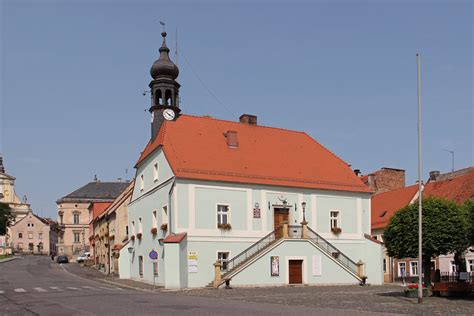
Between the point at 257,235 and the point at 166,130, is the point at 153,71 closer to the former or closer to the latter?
the point at 166,130

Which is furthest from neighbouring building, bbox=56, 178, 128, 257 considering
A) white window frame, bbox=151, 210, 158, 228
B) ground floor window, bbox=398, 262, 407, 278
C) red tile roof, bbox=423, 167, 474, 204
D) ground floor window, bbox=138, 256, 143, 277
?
white window frame, bbox=151, 210, 158, 228

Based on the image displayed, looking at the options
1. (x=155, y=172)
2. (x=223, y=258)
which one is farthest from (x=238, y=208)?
(x=155, y=172)

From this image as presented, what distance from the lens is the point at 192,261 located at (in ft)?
111

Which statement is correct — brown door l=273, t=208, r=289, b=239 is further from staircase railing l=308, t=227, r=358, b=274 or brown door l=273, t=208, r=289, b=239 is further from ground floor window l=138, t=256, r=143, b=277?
ground floor window l=138, t=256, r=143, b=277

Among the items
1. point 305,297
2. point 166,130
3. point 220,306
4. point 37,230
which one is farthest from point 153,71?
point 37,230

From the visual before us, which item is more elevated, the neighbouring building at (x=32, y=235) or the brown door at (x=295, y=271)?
the brown door at (x=295, y=271)

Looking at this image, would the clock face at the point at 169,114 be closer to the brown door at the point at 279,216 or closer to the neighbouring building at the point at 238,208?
the neighbouring building at the point at 238,208

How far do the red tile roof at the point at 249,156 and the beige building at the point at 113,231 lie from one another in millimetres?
8396

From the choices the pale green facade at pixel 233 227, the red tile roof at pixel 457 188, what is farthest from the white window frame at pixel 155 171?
the red tile roof at pixel 457 188

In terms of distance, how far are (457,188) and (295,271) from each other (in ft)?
72.7

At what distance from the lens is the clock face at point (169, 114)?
40.1 meters

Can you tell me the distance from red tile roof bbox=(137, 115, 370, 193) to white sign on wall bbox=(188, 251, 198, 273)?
4.50 meters

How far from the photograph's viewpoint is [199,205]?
1393 inches

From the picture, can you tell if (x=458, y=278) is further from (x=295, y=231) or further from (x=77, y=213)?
(x=77, y=213)
